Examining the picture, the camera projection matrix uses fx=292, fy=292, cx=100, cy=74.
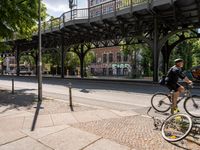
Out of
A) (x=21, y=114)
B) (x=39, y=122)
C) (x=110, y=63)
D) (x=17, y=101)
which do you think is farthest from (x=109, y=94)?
(x=110, y=63)

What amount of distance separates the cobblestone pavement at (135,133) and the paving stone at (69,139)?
332 millimetres

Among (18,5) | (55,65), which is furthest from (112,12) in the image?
(55,65)

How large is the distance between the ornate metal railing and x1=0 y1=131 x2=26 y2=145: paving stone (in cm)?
1930

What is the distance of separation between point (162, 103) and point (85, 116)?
2.95 m

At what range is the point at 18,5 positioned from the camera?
17.3 metres

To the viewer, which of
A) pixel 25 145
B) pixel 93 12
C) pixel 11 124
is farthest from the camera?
pixel 93 12

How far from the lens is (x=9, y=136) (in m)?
6.79

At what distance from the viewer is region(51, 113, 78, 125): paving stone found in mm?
8320

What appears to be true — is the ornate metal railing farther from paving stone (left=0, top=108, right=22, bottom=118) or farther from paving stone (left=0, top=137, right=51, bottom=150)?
paving stone (left=0, top=137, right=51, bottom=150)

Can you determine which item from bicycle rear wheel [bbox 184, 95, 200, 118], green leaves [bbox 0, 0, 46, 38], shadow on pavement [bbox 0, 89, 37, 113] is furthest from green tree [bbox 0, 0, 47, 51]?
bicycle rear wheel [bbox 184, 95, 200, 118]

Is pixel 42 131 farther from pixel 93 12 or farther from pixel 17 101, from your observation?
pixel 93 12

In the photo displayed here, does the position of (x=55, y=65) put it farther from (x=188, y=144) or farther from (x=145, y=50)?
(x=188, y=144)

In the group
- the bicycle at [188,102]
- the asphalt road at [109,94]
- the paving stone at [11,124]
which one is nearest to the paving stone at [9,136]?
the paving stone at [11,124]

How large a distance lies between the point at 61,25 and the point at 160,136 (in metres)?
30.2
